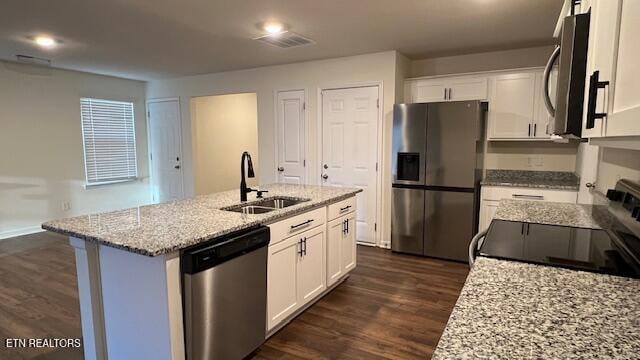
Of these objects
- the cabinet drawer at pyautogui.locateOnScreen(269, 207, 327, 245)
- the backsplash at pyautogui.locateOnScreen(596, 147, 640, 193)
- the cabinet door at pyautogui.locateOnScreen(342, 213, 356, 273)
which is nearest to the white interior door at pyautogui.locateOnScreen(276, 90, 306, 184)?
the cabinet door at pyautogui.locateOnScreen(342, 213, 356, 273)

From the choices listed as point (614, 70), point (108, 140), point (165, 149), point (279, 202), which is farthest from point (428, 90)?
point (108, 140)

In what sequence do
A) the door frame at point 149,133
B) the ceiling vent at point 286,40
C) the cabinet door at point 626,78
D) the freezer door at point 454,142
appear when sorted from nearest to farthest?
1. the cabinet door at point 626,78
2. the ceiling vent at point 286,40
3. the freezer door at point 454,142
4. the door frame at point 149,133

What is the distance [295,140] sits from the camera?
508cm

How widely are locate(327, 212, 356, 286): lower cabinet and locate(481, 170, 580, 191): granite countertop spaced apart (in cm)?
166

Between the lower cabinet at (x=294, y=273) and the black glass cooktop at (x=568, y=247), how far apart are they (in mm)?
1326

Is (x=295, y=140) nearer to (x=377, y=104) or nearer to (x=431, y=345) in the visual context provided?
(x=377, y=104)

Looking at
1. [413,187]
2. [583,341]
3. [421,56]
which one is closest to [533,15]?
[421,56]

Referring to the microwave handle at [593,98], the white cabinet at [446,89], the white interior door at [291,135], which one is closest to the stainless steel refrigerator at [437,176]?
the white cabinet at [446,89]

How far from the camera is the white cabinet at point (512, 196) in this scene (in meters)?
3.60

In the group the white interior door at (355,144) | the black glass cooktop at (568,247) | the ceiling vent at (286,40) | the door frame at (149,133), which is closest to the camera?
the black glass cooktop at (568,247)

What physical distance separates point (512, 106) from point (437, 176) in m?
1.12

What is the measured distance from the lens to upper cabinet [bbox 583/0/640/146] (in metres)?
0.71

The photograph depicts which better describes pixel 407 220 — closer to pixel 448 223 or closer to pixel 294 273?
pixel 448 223

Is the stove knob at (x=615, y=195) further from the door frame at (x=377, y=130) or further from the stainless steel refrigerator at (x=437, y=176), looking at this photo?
the door frame at (x=377, y=130)
